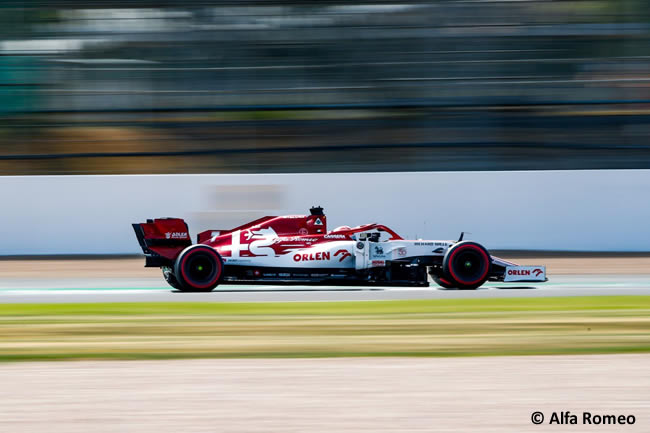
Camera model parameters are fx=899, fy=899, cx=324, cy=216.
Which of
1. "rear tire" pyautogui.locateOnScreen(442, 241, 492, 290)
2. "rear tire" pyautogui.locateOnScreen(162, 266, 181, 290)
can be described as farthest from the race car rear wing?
"rear tire" pyautogui.locateOnScreen(442, 241, 492, 290)

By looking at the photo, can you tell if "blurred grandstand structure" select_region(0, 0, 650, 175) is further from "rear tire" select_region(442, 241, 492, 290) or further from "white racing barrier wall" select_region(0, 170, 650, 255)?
"rear tire" select_region(442, 241, 492, 290)

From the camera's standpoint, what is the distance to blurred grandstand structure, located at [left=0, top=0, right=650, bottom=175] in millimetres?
18547

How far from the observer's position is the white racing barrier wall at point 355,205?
15.7m

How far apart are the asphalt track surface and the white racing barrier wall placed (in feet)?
9.99

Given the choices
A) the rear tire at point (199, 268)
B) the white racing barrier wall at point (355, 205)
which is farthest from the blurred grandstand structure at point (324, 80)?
the rear tire at point (199, 268)

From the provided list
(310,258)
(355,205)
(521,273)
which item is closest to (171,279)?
(310,258)

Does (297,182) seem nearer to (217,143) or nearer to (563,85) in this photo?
(217,143)

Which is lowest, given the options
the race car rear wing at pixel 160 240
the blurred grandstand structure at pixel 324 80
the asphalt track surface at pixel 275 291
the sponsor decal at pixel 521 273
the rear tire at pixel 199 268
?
the asphalt track surface at pixel 275 291

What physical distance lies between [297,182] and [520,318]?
802cm

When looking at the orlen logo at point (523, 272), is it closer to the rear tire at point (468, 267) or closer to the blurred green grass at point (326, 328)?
the rear tire at point (468, 267)

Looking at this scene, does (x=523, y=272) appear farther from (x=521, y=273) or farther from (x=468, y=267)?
(x=468, y=267)

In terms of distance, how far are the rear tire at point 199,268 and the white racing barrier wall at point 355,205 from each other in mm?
4889

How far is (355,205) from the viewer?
1591 cm

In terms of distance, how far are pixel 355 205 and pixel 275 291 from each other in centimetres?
489
